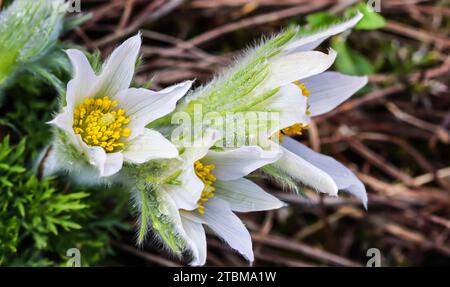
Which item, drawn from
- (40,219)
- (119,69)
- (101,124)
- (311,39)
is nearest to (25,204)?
(40,219)

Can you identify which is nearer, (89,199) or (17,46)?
(17,46)

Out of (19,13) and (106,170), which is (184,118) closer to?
(106,170)

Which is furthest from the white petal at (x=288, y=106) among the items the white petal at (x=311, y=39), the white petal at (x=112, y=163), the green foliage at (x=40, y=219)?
the green foliage at (x=40, y=219)

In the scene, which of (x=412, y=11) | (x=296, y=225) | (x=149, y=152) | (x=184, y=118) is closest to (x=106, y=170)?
(x=149, y=152)

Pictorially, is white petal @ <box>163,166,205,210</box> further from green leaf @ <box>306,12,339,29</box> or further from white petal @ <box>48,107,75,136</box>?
green leaf @ <box>306,12,339,29</box>

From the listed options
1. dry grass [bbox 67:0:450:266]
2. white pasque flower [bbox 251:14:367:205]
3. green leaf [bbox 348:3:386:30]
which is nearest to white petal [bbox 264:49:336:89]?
white pasque flower [bbox 251:14:367:205]

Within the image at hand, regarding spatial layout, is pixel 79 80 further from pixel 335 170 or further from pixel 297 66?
pixel 335 170
